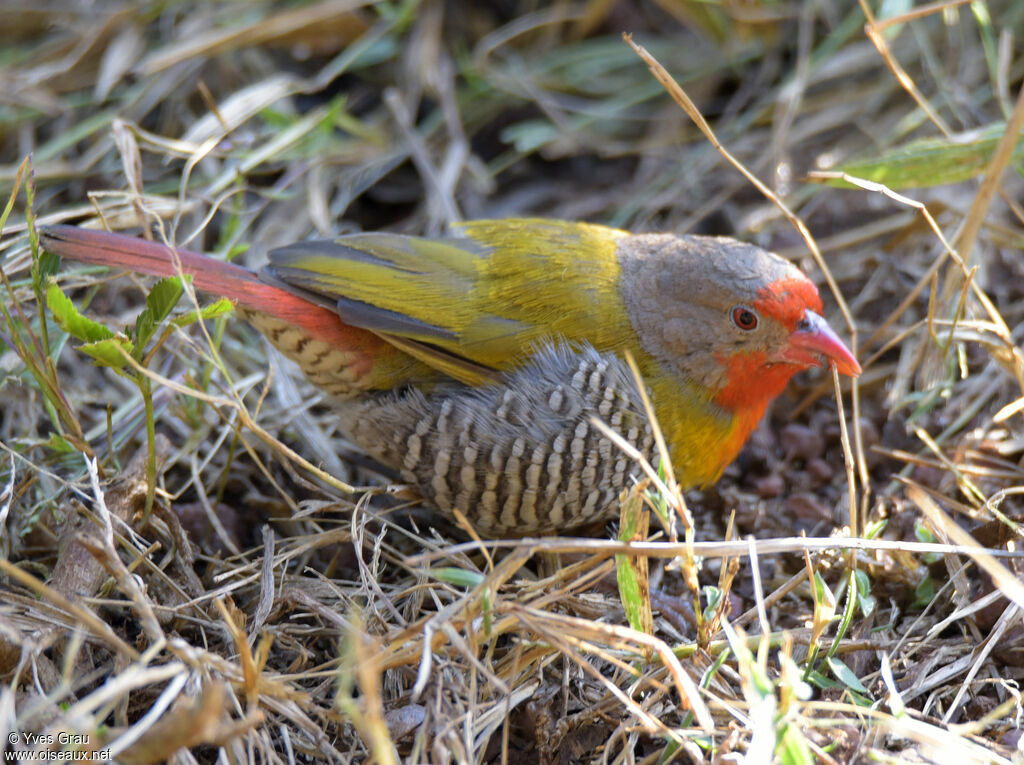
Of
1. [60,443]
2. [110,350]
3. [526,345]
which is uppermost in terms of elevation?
[110,350]

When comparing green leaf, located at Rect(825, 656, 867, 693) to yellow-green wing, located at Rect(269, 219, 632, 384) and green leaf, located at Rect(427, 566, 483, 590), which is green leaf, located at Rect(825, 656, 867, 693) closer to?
green leaf, located at Rect(427, 566, 483, 590)

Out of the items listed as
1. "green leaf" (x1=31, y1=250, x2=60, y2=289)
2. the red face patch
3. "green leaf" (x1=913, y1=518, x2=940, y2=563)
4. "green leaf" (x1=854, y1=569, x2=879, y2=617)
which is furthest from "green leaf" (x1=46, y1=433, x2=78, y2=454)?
"green leaf" (x1=913, y1=518, x2=940, y2=563)

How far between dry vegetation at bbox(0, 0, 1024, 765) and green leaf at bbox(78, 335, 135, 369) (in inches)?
4.0

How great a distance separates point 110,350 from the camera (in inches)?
89.4

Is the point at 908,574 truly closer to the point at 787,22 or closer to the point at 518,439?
the point at 518,439

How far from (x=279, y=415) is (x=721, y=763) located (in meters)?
1.96

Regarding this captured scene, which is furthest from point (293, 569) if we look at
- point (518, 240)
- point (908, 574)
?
point (908, 574)

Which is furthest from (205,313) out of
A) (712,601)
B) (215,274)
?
(712,601)

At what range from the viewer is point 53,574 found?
8.15 feet

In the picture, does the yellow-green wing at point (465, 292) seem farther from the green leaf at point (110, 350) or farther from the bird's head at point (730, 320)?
the green leaf at point (110, 350)

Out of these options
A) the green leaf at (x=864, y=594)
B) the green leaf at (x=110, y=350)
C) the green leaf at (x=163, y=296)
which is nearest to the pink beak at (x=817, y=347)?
the green leaf at (x=864, y=594)

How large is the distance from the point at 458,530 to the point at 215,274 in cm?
113

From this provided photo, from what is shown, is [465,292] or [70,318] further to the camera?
[465,292]

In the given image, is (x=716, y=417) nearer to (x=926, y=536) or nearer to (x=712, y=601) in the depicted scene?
(x=926, y=536)
